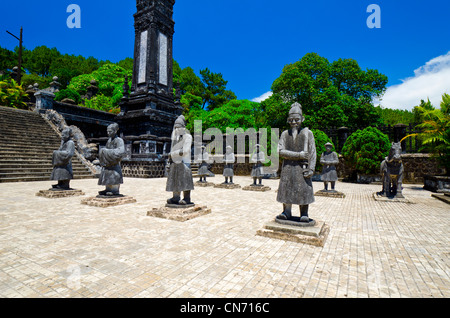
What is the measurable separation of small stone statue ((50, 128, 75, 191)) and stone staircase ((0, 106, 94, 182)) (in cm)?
564

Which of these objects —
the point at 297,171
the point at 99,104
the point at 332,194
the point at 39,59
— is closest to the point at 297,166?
the point at 297,171

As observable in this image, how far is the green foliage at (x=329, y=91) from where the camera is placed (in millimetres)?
21297

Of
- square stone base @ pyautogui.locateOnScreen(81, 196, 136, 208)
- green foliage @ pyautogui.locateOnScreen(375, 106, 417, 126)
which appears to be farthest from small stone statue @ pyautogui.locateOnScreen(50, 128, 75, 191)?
green foliage @ pyautogui.locateOnScreen(375, 106, 417, 126)

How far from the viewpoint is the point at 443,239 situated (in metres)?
4.25

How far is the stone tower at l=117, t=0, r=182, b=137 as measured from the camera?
17922 millimetres

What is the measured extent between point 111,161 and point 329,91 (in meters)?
20.4

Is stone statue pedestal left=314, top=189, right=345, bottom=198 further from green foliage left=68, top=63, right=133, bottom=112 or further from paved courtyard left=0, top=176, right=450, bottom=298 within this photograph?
green foliage left=68, top=63, right=133, bottom=112

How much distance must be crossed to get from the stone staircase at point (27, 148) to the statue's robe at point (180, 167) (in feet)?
35.6

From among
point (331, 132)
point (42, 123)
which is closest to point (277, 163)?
point (331, 132)

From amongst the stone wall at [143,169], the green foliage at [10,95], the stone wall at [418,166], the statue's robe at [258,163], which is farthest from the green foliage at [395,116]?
the green foliage at [10,95]

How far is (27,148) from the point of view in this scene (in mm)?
14336
